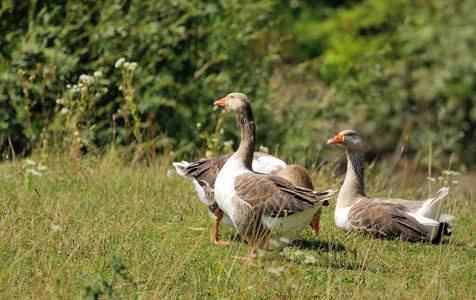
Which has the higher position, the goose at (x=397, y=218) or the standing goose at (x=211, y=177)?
the standing goose at (x=211, y=177)

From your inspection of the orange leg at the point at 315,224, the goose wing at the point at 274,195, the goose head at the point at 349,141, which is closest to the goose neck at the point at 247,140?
the goose wing at the point at 274,195

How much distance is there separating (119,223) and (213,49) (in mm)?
6600

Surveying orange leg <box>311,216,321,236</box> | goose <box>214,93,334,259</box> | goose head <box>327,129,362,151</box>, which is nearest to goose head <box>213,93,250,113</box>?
goose <box>214,93,334,259</box>

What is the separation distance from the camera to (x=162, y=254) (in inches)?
199

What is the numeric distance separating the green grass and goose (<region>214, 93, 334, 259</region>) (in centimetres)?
23

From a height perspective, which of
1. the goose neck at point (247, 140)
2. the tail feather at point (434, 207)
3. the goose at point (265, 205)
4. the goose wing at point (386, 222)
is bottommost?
the goose wing at point (386, 222)

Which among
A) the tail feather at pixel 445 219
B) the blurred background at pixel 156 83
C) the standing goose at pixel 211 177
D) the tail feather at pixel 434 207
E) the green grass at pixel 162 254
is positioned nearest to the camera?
the green grass at pixel 162 254

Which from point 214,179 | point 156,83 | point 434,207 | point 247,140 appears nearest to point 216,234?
point 214,179

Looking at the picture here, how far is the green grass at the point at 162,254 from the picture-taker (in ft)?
13.9

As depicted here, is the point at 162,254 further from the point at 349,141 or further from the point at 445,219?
the point at 445,219

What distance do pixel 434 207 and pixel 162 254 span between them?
3.52 m

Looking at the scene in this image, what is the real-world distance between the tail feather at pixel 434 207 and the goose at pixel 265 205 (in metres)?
2.05

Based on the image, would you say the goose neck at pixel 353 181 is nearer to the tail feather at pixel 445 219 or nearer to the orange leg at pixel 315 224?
the orange leg at pixel 315 224

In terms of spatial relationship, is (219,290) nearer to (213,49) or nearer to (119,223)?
(119,223)
